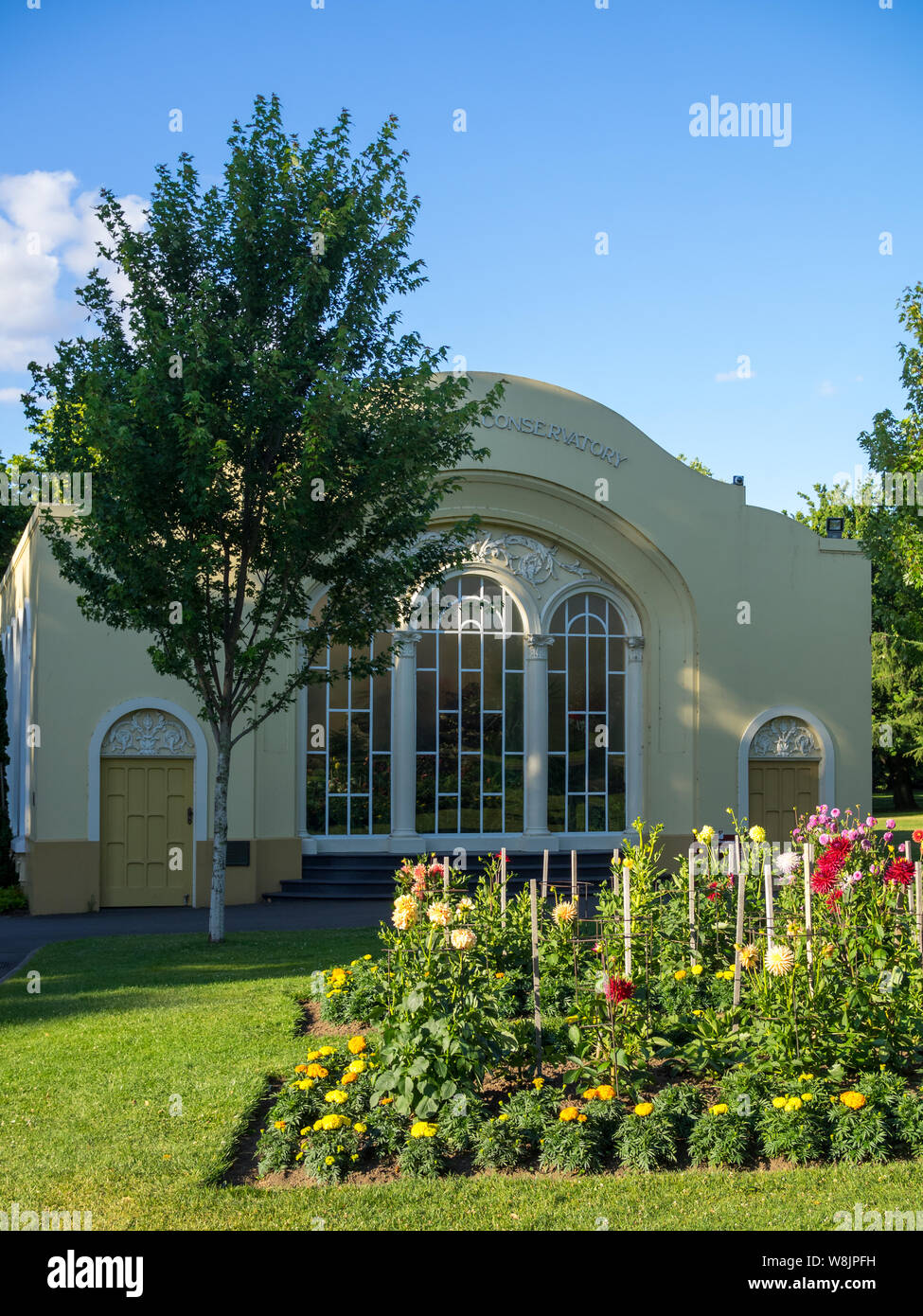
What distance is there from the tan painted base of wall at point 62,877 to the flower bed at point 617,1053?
28.6ft

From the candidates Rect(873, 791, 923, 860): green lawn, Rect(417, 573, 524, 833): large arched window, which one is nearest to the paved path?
Rect(417, 573, 524, 833): large arched window

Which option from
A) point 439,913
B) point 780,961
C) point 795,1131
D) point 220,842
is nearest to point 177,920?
point 220,842

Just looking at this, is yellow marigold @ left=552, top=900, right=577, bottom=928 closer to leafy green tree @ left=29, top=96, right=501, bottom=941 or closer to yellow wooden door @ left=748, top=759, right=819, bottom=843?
leafy green tree @ left=29, top=96, right=501, bottom=941

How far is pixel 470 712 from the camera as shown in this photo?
A: 18.3 m

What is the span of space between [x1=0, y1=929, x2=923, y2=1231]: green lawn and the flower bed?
0.25 m

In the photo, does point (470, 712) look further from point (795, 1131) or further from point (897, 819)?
point (897, 819)

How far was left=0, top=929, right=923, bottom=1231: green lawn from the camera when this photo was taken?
492cm

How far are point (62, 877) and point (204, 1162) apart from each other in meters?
11.1

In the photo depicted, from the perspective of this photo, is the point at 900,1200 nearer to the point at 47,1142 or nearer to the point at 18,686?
the point at 47,1142

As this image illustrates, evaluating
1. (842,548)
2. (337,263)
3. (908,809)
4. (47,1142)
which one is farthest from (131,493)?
(908,809)

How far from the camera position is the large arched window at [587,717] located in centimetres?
1855

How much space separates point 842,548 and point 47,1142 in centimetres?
1630

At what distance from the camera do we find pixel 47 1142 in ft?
19.5

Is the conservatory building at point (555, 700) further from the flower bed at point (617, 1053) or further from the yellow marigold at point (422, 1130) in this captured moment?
the yellow marigold at point (422, 1130)
